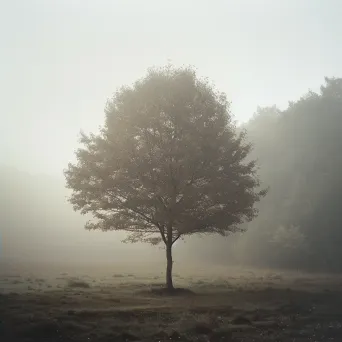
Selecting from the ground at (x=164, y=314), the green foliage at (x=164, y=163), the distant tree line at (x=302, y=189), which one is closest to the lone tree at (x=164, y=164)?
the green foliage at (x=164, y=163)

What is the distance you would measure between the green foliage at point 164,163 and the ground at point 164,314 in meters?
5.78

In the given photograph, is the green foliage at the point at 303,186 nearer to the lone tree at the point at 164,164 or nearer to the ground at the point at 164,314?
the ground at the point at 164,314

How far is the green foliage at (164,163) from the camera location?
29.6 m

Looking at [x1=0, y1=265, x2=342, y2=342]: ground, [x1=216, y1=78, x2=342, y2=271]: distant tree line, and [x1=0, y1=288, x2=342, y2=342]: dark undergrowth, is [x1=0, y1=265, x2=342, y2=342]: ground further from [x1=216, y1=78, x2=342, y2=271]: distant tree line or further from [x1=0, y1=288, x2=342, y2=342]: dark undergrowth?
[x1=216, y1=78, x2=342, y2=271]: distant tree line

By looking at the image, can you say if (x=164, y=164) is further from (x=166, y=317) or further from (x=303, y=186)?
(x=303, y=186)

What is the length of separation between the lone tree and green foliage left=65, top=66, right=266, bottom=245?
8 centimetres

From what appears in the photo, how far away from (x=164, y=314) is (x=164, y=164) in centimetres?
1249

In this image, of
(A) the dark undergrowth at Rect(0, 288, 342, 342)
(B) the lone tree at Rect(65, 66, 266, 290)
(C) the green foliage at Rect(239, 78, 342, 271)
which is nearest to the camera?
(A) the dark undergrowth at Rect(0, 288, 342, 342)

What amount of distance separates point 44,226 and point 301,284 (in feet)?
326

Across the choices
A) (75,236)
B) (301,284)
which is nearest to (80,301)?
(301,284)

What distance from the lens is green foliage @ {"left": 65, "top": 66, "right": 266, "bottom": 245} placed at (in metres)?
29.6

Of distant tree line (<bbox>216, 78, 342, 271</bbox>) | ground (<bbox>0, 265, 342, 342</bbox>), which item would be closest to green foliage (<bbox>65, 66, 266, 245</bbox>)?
ground (<bbox>0, 265, 342, 342</bbox>)

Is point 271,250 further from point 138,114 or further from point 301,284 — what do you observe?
point 138,114

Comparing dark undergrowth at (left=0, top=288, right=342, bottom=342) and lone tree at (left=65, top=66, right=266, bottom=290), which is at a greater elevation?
lone tree at (left=65, top=66, right=266, bottom=290)
